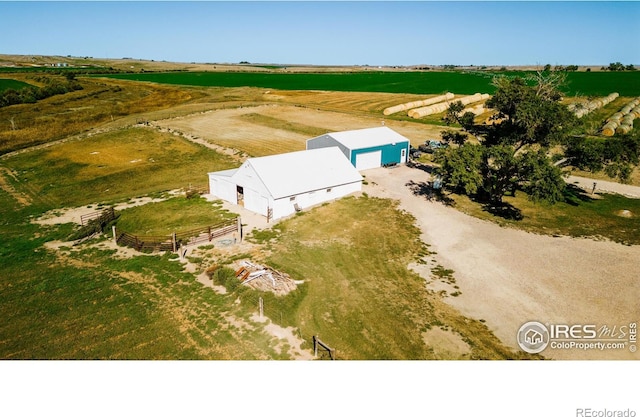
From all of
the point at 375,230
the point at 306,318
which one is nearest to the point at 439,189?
the point at 375,230

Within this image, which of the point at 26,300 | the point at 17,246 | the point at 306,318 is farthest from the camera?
the point at 17,246

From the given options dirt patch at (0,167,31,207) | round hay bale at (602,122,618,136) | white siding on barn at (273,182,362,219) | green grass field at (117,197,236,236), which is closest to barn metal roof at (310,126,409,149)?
white siding on barn at (273,182,362,219)

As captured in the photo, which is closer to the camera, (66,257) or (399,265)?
(399,265)

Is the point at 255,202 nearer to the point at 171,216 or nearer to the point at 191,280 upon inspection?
the point at 171,216

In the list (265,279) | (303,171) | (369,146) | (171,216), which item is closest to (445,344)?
(265,279)

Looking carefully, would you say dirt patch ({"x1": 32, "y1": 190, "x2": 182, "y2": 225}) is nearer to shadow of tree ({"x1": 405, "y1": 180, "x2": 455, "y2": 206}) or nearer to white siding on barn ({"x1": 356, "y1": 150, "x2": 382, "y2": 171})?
white siding on barn ({"x1": 356, "y1": 150, "x2": 382, "y2": 171})

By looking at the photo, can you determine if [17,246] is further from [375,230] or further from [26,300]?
[375,230]

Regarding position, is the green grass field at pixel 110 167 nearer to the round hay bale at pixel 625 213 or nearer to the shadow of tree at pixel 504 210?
the shadow of tree at pixel 504 210

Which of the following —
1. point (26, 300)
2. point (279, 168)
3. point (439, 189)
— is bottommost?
point (26, 300)
